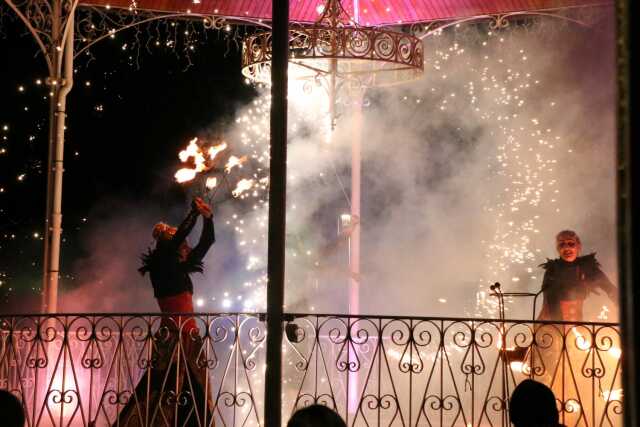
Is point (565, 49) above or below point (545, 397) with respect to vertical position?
above

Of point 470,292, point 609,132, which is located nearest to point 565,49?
point 609,132

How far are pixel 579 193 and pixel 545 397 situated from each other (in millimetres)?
10702

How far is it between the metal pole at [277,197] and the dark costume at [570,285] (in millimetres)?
3498

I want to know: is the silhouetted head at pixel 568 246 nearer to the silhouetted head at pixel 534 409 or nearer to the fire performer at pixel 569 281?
the fire performer at pixel 569 281

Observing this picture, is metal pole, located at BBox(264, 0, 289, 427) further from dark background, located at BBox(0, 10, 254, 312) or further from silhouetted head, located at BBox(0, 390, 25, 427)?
dark background, located at BBox(0, 10, 254, 312)

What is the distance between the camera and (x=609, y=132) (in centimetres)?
1278

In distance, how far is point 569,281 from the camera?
8320 millimetres

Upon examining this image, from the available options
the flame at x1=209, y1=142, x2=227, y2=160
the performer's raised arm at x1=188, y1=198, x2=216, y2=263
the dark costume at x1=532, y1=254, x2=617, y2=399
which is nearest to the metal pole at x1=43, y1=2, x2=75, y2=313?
the performer's raised arm at x1=188, y1=198, x2=216, y2=263

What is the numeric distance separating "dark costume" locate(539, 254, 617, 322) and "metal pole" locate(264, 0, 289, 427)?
350cm

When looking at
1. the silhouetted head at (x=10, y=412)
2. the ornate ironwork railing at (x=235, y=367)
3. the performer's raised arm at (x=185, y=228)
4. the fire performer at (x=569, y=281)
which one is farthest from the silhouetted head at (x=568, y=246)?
the silhouetted head at (x=10, y=412)

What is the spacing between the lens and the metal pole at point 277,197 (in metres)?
5.51

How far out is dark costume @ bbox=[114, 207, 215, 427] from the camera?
731cm

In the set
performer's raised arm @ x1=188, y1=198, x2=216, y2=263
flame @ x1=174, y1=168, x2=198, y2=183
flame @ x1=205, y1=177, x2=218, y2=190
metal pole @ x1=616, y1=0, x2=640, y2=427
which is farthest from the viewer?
performer's raised arm @ x1=188, y1=198, x2=216, y2=263

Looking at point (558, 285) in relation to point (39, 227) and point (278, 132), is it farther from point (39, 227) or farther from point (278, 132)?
point (39, 227)
